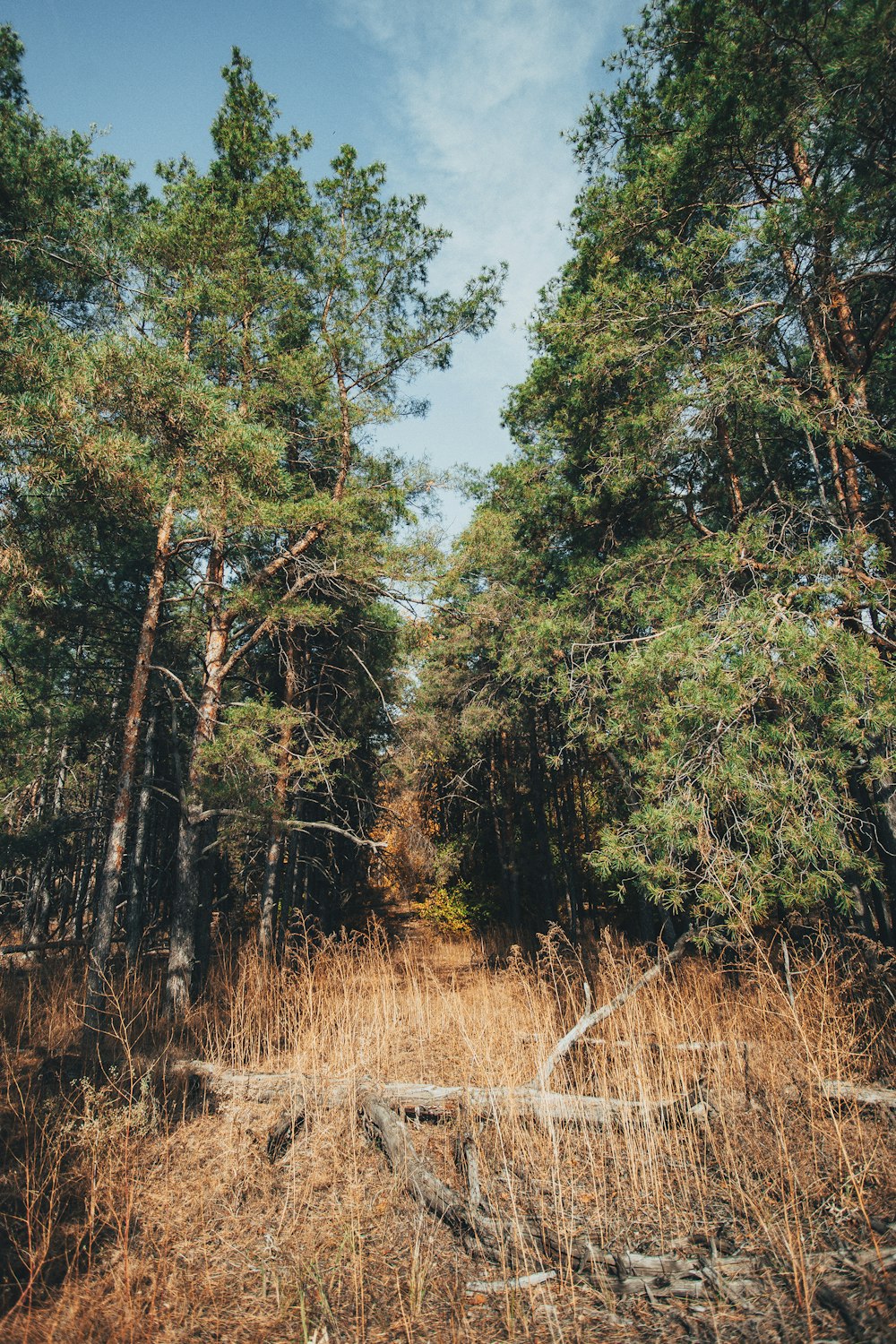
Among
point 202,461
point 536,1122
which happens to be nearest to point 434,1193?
point 536,1122

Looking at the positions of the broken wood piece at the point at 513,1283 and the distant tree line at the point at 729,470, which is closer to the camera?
the broken wood piece at the point at 513,1283

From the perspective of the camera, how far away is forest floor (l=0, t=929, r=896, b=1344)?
2.55 meters

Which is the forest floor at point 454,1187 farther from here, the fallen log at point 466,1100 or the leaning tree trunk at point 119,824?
the leaning tree trunk at point 119,824

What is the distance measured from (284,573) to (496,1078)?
7.13m

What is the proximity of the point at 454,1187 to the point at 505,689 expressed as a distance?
299 inches

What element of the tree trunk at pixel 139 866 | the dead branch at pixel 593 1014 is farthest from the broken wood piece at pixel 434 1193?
the tree trunk at pixel 139 866

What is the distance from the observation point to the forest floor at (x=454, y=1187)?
255 centimetres

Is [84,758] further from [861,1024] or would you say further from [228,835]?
[861,1024]

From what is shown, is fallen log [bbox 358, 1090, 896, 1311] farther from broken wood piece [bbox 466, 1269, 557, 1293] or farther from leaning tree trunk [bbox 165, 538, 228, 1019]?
leaning tree trunk [bbox 165, 538, 228, 1019]

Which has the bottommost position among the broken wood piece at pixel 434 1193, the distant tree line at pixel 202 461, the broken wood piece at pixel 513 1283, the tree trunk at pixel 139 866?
the broken wood piece at pixel 513 1283

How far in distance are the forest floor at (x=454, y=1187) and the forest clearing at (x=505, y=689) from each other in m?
0.03

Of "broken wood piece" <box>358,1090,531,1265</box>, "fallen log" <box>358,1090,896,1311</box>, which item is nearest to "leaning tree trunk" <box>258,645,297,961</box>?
"broken wood piece" <box>358,1090,531,1265</box>

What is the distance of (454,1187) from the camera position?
3.64m

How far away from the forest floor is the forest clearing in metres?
0.03
